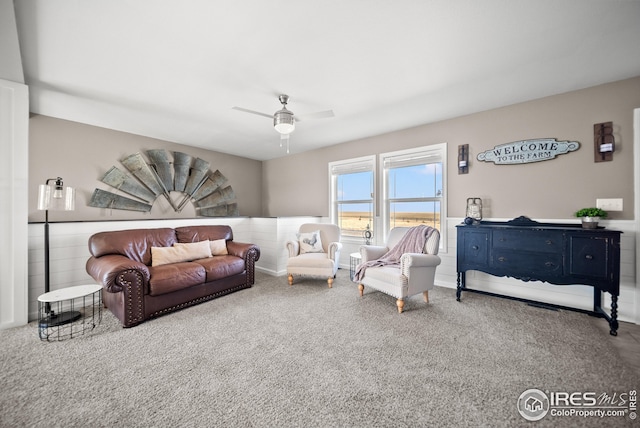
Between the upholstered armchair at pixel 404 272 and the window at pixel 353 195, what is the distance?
1.20 meters

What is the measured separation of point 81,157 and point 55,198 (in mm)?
1444

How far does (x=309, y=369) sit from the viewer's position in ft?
5.79

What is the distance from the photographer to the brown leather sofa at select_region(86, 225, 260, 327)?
2428 millimetres

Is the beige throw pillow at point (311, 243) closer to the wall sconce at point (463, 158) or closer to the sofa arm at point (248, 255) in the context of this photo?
the sofa arm at point (248, 255)

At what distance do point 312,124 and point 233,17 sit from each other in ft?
6.78

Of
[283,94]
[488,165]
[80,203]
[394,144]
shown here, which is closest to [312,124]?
[283,94]

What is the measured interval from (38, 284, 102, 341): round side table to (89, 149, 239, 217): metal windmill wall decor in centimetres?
171

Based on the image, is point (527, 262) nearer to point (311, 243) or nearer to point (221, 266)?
point (311, 243)

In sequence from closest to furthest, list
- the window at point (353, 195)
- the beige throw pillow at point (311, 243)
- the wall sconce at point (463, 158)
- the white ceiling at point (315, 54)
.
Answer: the white ceiling at point (315, 54), the wall sconce at point (463, 158), the beige throw pillow at point (311, 243), the window at point (353, 195)

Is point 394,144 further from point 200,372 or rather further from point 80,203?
point 80,203

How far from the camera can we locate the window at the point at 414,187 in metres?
3.76

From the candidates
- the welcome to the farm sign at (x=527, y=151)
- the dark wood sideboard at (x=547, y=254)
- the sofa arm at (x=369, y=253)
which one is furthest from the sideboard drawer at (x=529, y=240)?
the sofa arm at (x=369, y=253)

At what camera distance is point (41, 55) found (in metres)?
2.10

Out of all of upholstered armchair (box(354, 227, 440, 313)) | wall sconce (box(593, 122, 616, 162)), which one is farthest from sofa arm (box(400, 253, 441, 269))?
wall sconce (box(593, 122, 616, 162))
